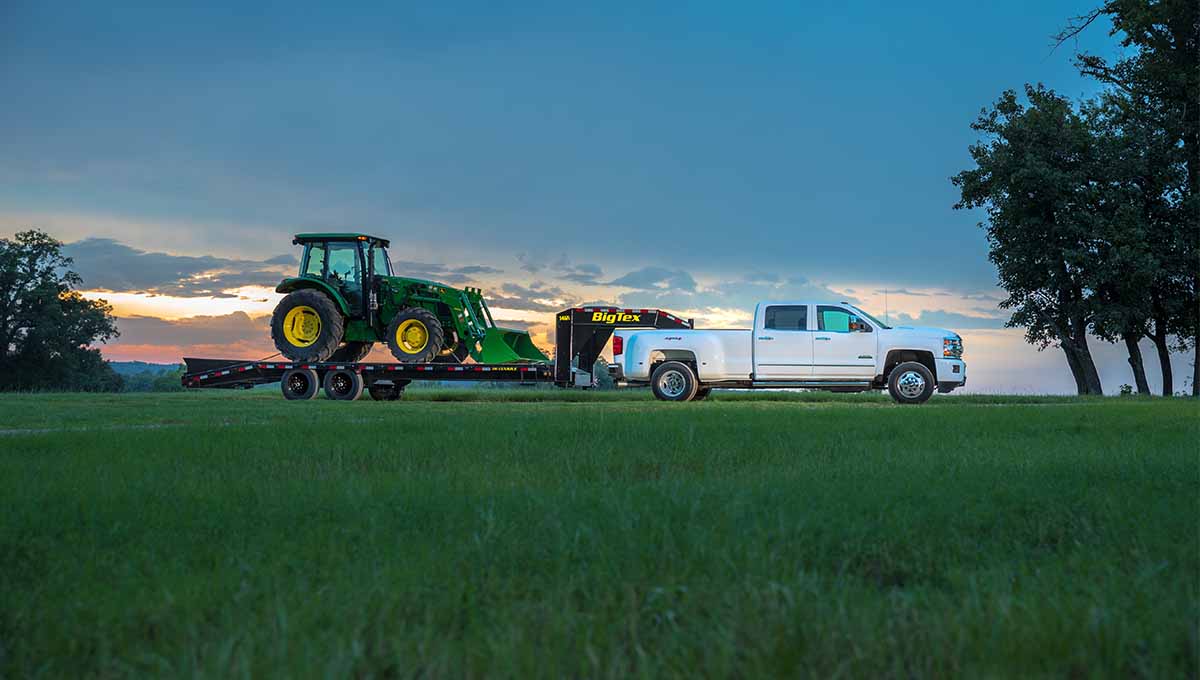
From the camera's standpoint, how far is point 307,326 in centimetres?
2412

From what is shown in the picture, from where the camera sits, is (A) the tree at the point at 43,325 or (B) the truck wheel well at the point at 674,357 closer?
(B) the truck wheel well at the point at 674,357

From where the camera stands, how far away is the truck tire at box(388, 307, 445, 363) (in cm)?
2350

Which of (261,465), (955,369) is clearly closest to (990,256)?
(955,369)

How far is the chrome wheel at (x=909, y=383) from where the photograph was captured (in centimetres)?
2194

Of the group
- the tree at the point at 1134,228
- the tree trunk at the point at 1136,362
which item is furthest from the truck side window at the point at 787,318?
the tree trunk at the point at 1136,362

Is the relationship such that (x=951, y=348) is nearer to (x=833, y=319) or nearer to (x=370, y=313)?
(x=833, y=319)

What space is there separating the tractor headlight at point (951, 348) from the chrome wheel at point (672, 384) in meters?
6.12

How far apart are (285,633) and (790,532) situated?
265 centimetres

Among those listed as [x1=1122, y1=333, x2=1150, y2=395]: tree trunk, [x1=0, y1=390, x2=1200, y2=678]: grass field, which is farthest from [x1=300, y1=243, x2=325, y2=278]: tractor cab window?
[x1=1122, y1=333, x2=1150, y2=395]: tree trunk

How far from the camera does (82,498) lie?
6609 millimetres

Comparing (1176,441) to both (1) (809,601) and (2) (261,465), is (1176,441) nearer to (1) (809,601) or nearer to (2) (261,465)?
(1) (809,601)

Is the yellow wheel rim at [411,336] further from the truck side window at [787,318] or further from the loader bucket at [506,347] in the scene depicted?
the truck side window at [787,318]

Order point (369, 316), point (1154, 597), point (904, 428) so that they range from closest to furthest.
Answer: point (1154, 597)
point (904, 428)
point (369, 316)

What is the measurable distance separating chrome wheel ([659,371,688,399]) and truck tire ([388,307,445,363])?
5725 mm
